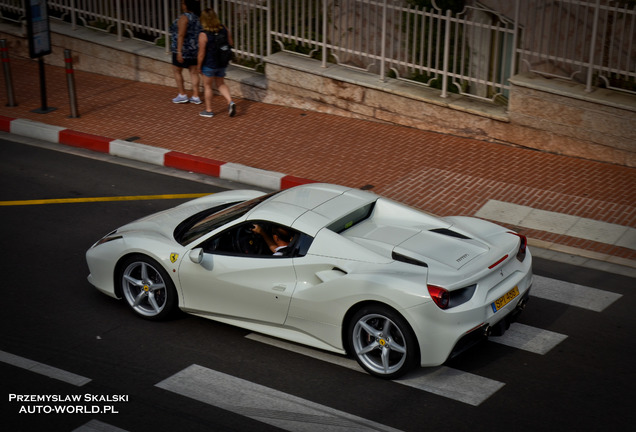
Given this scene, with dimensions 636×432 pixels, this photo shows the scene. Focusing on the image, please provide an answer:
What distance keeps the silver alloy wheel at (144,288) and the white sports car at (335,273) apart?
1 cm

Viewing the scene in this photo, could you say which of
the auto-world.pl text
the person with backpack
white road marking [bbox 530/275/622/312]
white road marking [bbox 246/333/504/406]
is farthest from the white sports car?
the person with backpack

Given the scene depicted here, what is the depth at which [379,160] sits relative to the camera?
13094mm

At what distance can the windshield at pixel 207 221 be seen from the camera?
27.0 ft

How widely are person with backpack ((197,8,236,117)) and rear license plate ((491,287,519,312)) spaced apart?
26.7 feet

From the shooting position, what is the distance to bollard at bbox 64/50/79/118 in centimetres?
1436

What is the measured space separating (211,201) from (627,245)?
4.77 m

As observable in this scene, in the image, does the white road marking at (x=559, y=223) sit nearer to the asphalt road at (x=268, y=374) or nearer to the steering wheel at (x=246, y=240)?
the asphalt road at (x=268, y=374)

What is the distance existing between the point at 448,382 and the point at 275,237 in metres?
1.96

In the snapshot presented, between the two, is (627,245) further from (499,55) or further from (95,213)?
(95,213)

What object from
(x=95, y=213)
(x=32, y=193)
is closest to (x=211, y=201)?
(x=95, y=213)

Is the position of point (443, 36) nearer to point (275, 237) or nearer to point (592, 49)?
point (592, 49)

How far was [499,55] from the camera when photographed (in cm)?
1405

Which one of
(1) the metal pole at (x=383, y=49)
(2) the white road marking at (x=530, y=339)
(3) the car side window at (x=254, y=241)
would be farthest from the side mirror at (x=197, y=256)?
(1) the metal pole at (x=383, y=49)

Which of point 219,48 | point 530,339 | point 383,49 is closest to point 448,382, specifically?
point 530,339
